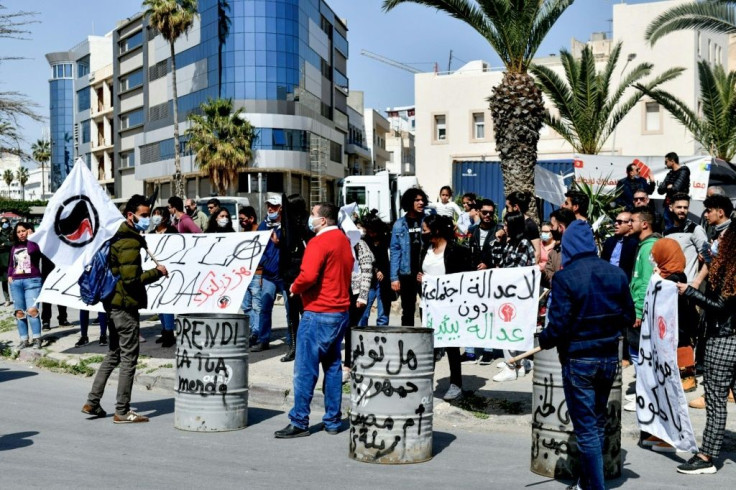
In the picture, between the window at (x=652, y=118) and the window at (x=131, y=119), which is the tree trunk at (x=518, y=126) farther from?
the window at (x=131, y=119)

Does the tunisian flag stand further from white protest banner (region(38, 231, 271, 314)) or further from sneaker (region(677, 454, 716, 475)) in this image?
sneaker (region(677, 454, 716, 475))

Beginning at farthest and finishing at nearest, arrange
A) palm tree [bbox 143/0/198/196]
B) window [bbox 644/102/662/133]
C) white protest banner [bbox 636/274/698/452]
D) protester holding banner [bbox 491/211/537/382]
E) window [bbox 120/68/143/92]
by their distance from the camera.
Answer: window [bbox 120/68/143/92] → palm tree [bbox 143/0/198/196] → window [bbox 644/102/662/133] → protester holding banner [bbox 491/211/537/382] → white protest banner [bbox 636/274/698/452]

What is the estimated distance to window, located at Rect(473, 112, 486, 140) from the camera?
45.4 m

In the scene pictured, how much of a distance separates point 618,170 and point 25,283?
1350cm

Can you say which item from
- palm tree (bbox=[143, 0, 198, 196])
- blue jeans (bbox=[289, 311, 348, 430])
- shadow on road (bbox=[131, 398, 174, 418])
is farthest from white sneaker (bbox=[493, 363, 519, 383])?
palm tree (bbox=[143, 0, 198, 196])

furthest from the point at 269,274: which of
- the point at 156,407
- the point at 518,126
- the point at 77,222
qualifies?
the point at 518,126

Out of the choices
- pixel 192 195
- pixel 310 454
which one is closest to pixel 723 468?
pixel 310 454

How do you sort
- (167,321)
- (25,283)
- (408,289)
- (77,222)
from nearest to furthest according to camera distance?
1. (77,222)
2. (408,289)
3. (167,321)
4. (25,283)

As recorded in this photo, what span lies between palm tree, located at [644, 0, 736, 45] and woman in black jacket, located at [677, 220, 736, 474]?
12.7 metres

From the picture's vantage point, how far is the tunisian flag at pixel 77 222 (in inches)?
342

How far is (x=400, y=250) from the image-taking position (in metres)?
10.2

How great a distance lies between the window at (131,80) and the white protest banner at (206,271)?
224 feet

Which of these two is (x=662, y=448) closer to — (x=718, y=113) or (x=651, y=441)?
(x=651, y=441)

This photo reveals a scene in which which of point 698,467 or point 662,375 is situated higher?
point 662,375
